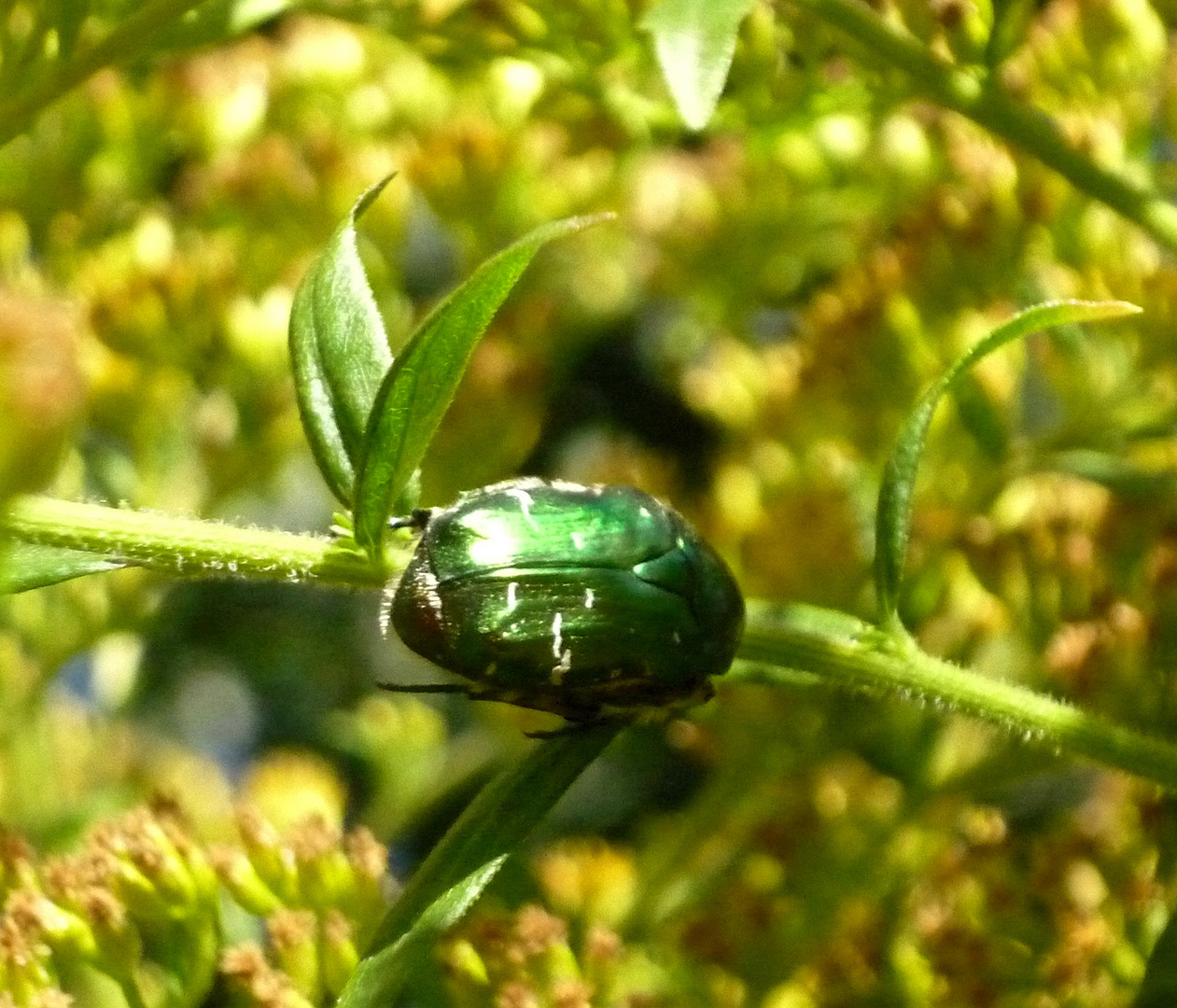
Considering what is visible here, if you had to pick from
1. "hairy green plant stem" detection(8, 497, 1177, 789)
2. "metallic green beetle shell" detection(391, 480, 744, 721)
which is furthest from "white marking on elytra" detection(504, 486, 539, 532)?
"hairy green plant stem" detection(8, 497, 1177, 789)

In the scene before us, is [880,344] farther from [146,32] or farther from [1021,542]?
[146,32]

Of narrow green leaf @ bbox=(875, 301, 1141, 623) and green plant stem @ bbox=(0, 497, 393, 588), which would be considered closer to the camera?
green plant stem @ bbox=(0, 497, 393, 588)

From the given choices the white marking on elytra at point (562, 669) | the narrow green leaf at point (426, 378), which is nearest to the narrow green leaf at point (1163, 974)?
the white marking on elytra at point (562, 669)

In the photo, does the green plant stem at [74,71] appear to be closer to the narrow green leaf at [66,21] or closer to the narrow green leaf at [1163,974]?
the narrow green leaf at [66,21]

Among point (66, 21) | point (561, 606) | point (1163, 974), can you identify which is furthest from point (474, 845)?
point (66, 21)

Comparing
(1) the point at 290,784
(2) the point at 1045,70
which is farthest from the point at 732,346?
(1) the point at 290,784

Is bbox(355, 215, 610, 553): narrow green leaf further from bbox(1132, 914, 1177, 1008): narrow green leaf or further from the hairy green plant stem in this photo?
bbox(1132, 914, 1177, 1008): narrow green leaf
